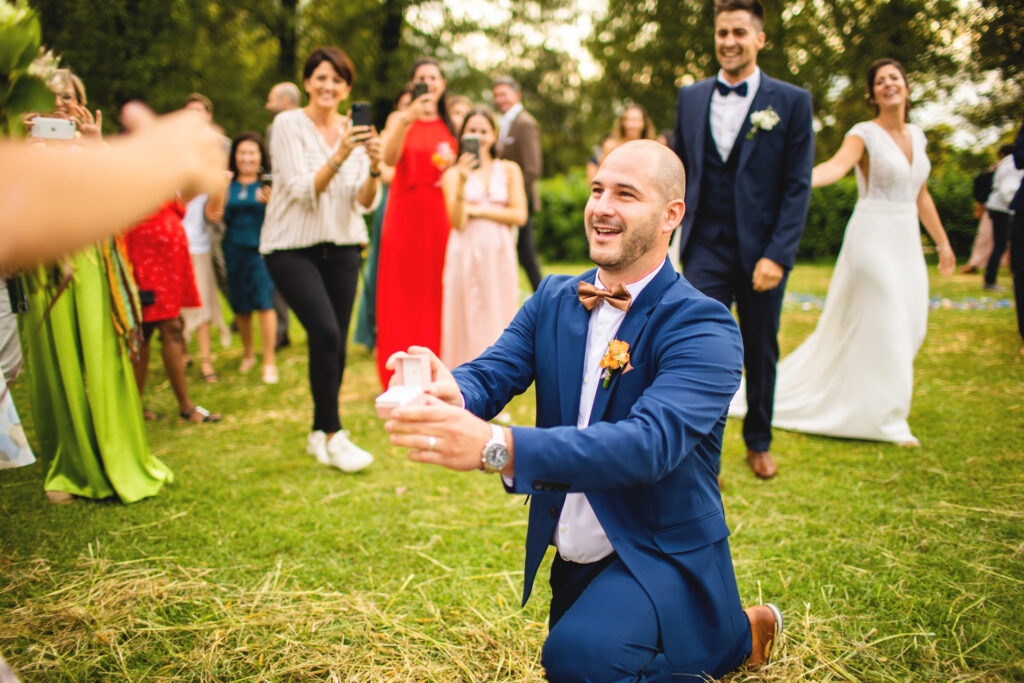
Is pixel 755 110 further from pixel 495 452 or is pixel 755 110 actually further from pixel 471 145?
pixel 495 452

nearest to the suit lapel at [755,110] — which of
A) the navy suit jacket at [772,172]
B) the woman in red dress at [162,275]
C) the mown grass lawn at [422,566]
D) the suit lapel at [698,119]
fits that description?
the navy suit jacket at [772,172]

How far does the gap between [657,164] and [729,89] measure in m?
2.50

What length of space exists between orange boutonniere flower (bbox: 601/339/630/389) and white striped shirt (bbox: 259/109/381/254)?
10.2ft

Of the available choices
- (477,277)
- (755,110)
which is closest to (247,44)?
(477,277)

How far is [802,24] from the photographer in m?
18.1

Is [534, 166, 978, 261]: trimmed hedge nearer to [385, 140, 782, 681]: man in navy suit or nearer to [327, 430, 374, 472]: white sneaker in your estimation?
[327, 430, 374, 472]: white sneaker

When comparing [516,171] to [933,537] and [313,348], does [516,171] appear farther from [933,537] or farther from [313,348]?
[933,537]

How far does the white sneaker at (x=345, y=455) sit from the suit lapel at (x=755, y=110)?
3.04 metres

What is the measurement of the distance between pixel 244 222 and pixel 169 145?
20.9ft

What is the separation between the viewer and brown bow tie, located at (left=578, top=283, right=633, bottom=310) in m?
2.15

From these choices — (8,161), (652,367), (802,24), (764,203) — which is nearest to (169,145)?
(8,161)

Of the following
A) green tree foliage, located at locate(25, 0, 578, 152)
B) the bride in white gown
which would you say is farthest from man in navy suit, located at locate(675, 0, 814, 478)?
green tree foliage, located at locate(25, 0, 578, 152)

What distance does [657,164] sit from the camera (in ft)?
7.14

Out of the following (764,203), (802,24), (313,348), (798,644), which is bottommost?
(798,644)
